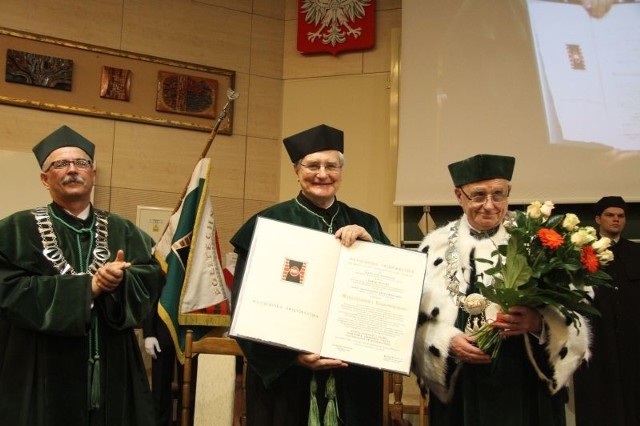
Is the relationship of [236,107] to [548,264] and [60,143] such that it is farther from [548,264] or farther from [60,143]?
[548,264]

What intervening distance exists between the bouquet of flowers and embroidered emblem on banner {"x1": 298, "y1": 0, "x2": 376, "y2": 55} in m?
3.97

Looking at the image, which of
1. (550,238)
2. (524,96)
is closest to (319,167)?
(550,238)

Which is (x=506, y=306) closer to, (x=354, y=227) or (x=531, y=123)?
(x=354, y=227)

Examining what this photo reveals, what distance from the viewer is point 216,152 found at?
5.96m

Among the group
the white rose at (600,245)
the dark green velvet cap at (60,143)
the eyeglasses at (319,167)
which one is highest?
the dark green velvet cap at (60,143)

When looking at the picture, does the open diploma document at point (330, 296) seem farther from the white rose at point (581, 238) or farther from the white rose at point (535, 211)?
the white rose at point (581, 238)

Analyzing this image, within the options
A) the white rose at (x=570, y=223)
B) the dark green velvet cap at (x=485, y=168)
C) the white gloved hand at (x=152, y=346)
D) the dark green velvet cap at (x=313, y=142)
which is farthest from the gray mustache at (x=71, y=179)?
the white gloved hand at (x=152, y=346)

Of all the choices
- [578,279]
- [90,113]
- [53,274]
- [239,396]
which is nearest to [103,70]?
[90,113]

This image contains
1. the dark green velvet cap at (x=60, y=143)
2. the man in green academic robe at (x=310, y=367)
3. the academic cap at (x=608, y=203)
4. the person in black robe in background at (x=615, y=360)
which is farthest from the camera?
the academic cap at (x=608, y=203)

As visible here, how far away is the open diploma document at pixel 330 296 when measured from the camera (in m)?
2.42

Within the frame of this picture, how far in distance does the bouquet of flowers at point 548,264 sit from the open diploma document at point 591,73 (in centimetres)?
304

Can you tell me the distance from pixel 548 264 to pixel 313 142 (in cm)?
105

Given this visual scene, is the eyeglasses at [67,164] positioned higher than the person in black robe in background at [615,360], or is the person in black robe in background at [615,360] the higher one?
the eyeglasses at [67,164]

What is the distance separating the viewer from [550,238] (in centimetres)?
233
